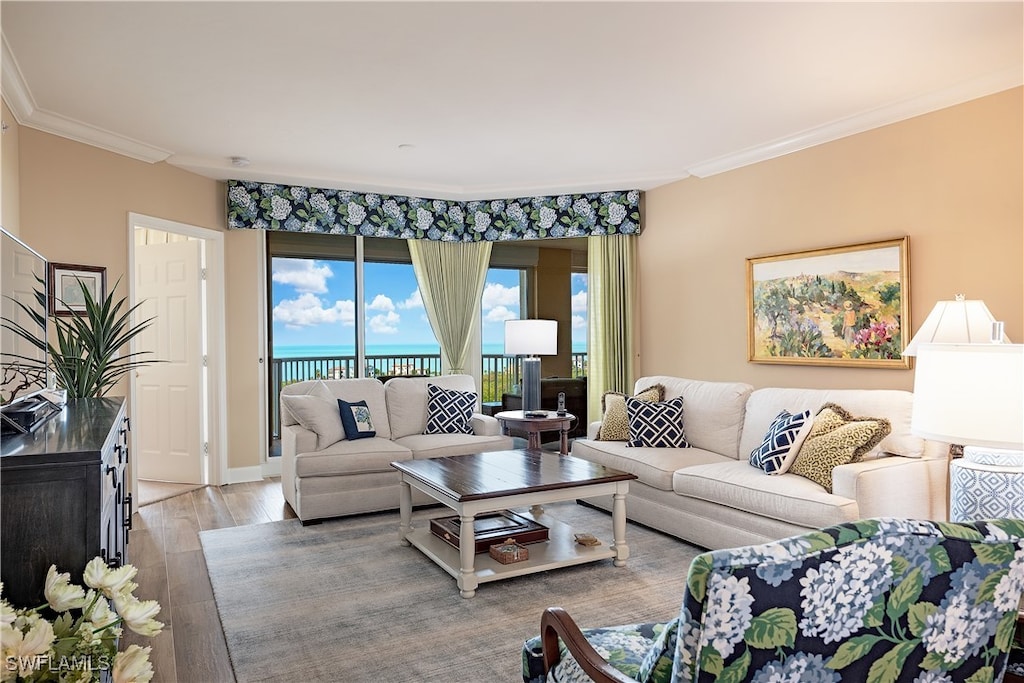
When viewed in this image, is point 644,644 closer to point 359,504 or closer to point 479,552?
point 479,552

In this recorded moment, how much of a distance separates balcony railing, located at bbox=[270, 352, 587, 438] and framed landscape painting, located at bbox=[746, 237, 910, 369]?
2.08 m

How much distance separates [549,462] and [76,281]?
131 inches

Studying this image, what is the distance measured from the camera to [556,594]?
10.9 feet

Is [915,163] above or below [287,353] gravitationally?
above

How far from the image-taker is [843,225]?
464 cm

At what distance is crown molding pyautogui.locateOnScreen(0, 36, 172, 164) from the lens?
355 centimetres

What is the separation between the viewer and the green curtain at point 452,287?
680 centimetres

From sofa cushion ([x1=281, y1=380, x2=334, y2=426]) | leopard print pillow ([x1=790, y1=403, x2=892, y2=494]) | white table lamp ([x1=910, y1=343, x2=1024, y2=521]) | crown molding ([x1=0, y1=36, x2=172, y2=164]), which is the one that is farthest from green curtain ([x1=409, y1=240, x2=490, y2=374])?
white table lamp ([x1=910, y1=343, x2=1024, y2=521])

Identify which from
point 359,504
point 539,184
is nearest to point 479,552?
point 359,504

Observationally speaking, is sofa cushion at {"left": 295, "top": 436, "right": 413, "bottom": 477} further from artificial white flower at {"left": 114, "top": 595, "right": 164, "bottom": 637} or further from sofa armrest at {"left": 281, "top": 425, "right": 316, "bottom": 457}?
artificial white flower at {"left": 114, "top": 595, "right": 164, "bottom": 637}

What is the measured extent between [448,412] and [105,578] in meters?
4.09

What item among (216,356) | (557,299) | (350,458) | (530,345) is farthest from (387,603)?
(557,299)

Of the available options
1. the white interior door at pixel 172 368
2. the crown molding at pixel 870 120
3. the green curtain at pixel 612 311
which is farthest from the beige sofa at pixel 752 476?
the white interior door at pixel 172 368

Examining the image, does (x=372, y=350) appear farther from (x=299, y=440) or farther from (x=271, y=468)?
(x=299, y=440)
